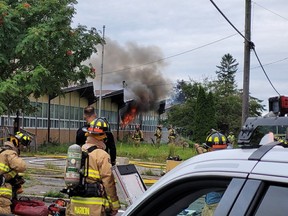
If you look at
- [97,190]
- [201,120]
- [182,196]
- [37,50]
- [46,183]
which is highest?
[37,50]

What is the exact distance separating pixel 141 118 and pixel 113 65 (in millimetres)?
8099

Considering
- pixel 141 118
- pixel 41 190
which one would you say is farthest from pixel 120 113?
pixel 41 190

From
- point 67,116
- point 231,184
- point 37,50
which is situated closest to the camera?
point 231,184

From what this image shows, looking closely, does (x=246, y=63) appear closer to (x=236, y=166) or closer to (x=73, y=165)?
(x=73, y=165)

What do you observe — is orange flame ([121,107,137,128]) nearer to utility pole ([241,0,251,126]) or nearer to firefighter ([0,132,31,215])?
utility pole ([241,0,251,126])

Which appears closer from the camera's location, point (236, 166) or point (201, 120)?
point (236, 166)

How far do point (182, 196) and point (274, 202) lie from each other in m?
0.52

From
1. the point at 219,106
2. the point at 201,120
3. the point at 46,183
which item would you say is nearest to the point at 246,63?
the point at 46,183

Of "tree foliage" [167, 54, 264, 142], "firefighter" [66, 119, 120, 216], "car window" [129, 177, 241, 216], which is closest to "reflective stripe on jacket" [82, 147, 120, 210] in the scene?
"firefighter" [66, 119, 120, 216]

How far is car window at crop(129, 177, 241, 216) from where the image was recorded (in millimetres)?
1798

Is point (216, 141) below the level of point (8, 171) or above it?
above

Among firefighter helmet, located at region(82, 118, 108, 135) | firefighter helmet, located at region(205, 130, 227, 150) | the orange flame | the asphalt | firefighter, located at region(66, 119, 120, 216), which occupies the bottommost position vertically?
the asphalt

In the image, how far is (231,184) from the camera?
65.4 inches

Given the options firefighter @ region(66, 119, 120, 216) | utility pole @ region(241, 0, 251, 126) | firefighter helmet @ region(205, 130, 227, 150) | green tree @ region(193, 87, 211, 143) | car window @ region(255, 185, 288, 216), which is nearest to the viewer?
car window @ region(255, 185, 288, 216)
